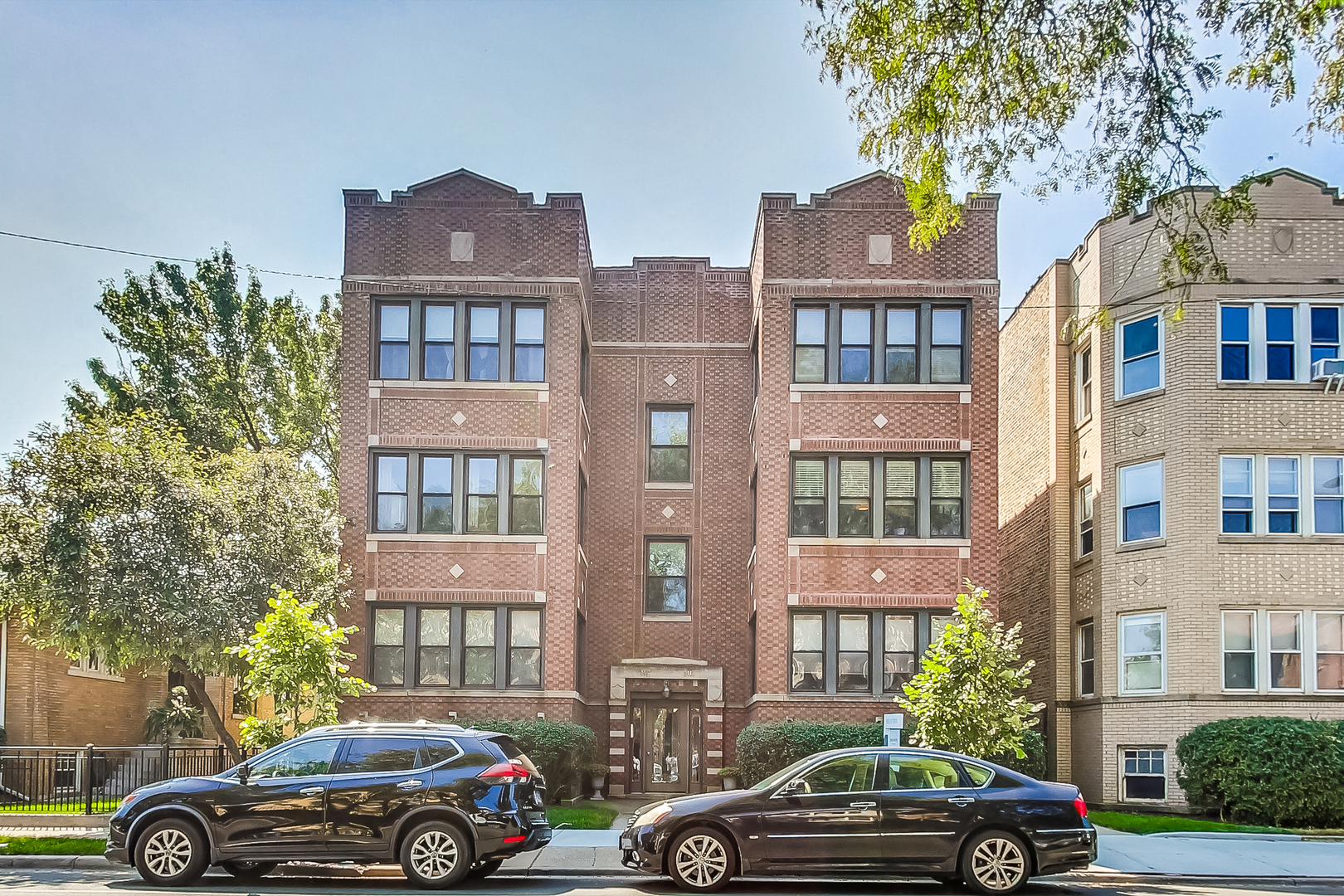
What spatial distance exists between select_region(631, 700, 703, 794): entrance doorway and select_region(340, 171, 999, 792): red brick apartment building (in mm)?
450

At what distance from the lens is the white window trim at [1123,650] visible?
23938 mm

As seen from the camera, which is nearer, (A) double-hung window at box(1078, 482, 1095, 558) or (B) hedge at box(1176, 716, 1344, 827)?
(B) hedge at box(1176, 716, 1344, 827)

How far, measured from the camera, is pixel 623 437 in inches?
1136

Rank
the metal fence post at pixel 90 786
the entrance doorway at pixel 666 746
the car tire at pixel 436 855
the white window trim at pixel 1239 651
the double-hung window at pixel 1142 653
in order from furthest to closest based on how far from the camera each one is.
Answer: the entrance doorway at pixel 666 746 → the double-hung window at pixel 1142 653 → the white window trim at pixel 1239 651 → the metal fence post at pixel 90 786 → the car tire at pixel 436 855

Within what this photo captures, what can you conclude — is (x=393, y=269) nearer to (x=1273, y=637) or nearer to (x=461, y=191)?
(x=461, y=191)

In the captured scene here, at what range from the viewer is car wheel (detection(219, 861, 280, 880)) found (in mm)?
14277

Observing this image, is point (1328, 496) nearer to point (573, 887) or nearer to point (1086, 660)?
point (1086, 660)

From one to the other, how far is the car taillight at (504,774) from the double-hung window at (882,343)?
13299 mm

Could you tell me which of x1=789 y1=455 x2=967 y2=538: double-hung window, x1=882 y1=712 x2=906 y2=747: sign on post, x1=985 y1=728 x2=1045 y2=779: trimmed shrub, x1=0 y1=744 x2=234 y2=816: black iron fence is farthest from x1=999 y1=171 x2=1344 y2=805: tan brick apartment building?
x1=0 y1=744 x2=234 y2=816: black iron fence

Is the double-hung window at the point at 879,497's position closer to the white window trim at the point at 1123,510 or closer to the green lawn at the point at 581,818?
the white window trim at the point at 1123,510

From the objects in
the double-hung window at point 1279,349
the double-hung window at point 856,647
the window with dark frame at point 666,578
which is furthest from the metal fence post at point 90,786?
the double-hung window at point 1279,349

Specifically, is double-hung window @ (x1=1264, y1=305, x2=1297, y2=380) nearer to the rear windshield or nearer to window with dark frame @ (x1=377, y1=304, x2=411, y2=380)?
window with dark frame @ (x1=377, y1=304, x2=411, y2=380)

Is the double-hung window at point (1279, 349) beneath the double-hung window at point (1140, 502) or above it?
above

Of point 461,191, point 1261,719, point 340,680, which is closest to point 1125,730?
point 1261,719
